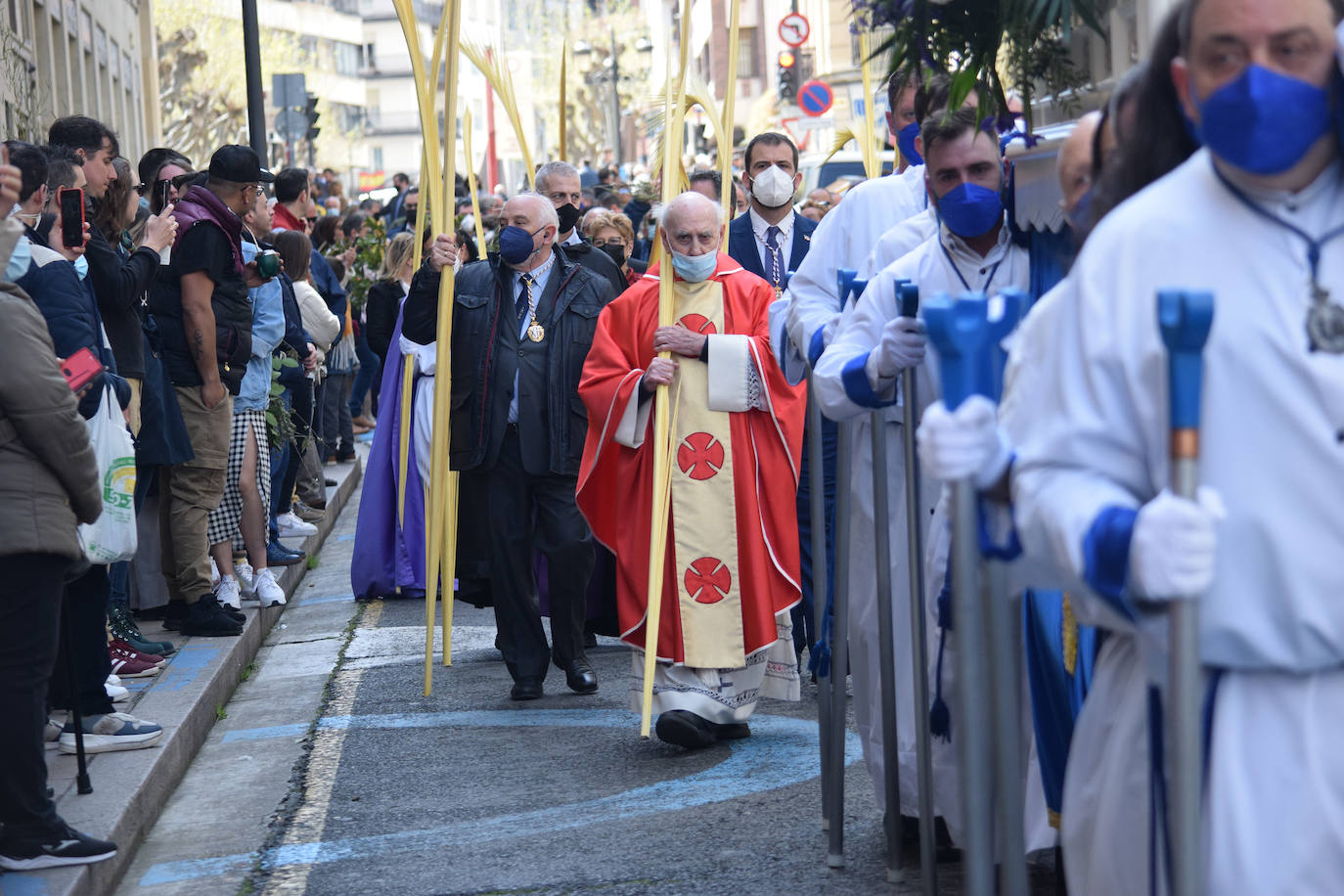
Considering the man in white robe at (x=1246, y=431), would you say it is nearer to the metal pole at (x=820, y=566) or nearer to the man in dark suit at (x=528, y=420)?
the metal pole at (x=820, y=566)

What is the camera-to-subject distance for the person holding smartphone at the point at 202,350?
7766 millimetres

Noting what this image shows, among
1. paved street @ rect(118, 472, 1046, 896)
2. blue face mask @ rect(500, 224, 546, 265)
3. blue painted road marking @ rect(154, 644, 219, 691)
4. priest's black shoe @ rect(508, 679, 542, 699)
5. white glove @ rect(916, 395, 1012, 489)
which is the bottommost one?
paved street @ rect(118, 472, 1046, 896)

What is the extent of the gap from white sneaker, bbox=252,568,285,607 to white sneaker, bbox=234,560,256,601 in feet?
0.18

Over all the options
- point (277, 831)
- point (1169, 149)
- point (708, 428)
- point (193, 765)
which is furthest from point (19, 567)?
point (1169, 149)

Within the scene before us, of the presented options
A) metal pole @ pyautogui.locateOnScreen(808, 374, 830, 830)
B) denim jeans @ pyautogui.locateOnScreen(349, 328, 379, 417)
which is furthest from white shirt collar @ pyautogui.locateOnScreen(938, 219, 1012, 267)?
denim jeans @ pyautogui.locateOnScreen(349, 328, 379, 417)

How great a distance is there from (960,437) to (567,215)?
723 cm

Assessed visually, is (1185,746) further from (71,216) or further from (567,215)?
(567,215)

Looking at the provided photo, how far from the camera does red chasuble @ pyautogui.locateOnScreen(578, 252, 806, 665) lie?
652 centimetres

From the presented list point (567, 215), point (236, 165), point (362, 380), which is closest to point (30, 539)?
point (236, 165)

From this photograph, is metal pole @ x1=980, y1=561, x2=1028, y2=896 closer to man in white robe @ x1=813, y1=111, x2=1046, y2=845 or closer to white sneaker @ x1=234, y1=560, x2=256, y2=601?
man in white robe @ x1=813, y1=111, x2=1046, y2=845

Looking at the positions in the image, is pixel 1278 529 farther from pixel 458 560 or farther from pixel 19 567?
pixel 458 560

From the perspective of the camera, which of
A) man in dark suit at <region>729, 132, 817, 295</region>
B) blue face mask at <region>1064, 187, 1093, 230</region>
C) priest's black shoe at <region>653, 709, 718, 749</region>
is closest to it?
blue face mask at <region>1064, 187, 1093, 230</region>

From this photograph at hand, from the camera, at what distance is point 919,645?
380 cm

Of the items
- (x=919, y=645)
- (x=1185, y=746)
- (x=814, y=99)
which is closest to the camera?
(x=1185, y=746)
